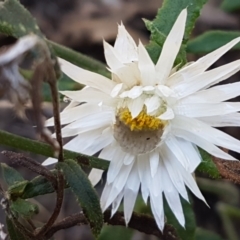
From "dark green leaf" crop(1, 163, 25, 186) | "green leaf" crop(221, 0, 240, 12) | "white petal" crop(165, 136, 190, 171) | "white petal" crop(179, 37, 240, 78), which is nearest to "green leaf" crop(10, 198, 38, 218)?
"dark green leaf" crop(1, 163, 25, 186)

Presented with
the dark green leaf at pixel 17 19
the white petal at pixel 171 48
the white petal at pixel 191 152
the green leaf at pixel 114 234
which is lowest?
the green leaf at pixel 114 234

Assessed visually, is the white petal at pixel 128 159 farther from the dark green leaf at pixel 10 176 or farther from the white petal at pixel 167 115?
the dark green leaf at pixel 10 176

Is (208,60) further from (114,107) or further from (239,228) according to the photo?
(239,228)

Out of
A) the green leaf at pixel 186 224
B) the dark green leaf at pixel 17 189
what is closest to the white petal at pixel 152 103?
the dark green leaf at pixel 17 189

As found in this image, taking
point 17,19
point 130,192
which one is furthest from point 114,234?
point 17,19

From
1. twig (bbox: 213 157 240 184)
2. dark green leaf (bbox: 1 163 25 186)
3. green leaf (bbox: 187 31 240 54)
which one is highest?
dark green leaf (bbox: 1 163 25 186)

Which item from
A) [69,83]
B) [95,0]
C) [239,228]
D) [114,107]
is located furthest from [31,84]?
[95,0]

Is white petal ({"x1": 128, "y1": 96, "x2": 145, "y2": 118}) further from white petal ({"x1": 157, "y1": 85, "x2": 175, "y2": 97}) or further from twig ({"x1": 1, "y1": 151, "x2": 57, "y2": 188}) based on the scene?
twig ({"x1": 1, "y1": 151, "x2": 57, "y2": 188})

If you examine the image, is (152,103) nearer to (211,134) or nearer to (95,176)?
(211,134)

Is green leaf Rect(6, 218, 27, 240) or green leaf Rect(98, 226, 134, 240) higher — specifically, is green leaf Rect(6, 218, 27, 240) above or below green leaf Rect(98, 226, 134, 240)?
above
